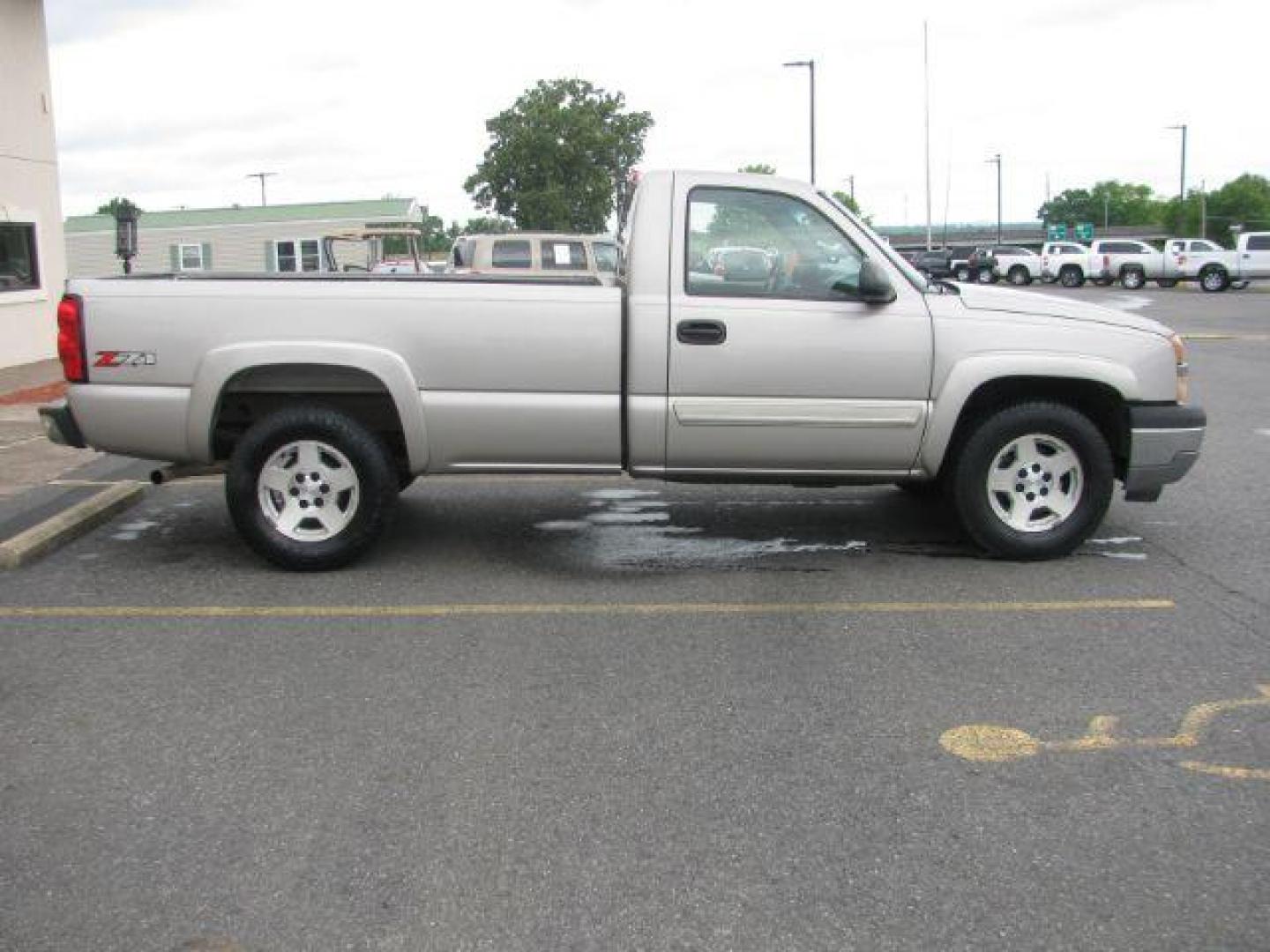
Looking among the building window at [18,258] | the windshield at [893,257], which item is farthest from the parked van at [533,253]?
the windshield at [893,257]

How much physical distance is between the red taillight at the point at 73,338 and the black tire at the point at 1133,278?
44468 millimetres

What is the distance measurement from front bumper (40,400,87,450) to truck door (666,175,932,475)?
2.99 m

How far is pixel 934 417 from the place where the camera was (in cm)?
630

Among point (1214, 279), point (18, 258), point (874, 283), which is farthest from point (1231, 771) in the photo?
point (1214, 279)

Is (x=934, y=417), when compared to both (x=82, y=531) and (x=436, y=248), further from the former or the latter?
(x=436, y=248)

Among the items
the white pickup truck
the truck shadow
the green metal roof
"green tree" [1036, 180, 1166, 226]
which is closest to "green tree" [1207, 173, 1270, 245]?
"green tree" [1036, 180, 1166, 226]

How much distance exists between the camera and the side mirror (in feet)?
20.0

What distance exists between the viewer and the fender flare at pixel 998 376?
6.27 meters

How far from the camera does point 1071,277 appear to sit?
1937 inches

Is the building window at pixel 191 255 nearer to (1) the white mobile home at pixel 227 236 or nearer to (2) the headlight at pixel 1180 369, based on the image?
(1) the white mobile home at pixel 227 236

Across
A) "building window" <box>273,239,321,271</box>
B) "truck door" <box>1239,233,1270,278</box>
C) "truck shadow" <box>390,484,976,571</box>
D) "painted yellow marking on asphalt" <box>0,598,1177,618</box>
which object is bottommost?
"painted yellow marking on asphalt" <box>0,598,1177,618</box>

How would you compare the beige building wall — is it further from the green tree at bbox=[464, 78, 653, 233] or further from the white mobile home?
the green tree at bbox=[464, 78, 653, 233]

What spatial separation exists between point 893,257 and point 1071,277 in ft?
151

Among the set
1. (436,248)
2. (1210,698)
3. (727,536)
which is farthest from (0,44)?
(436,248)
